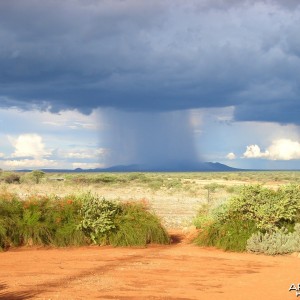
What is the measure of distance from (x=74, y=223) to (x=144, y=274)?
225 inches

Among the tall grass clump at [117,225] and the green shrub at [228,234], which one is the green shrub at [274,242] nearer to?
the green shrub at [228,234]

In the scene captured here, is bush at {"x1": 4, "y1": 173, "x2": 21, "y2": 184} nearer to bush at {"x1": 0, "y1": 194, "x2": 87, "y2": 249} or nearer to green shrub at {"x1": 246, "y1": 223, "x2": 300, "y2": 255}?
bush at {"x1": 0, "y1": 194, "x2": 87, "y2": 249}

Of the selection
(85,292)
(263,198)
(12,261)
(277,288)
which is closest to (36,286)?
(85,292)

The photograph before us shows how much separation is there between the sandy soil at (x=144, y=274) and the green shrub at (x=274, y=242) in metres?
0.35

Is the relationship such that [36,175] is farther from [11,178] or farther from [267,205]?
[267,205]

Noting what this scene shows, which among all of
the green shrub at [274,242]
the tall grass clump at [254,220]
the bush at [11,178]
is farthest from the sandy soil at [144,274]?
the bush at [11,178]

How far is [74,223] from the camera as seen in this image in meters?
→ 17.8

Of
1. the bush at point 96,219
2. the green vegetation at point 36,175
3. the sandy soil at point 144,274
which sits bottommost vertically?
the sandy soil at point 144,274

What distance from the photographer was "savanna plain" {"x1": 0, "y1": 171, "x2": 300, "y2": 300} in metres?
11.4

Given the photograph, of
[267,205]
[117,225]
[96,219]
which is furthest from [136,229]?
[267,205]

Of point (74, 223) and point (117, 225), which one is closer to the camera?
point (74, 223)

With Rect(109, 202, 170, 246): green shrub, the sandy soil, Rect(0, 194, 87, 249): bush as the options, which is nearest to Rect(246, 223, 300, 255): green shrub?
the sandy soil

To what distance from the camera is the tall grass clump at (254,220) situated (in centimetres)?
1689

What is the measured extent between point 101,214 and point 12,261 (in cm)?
416
